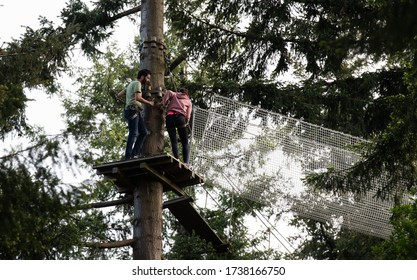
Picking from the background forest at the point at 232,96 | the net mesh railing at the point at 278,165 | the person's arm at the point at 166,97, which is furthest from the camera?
the net mesh railing at the point at 278,165

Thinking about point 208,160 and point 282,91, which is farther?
point 282,91

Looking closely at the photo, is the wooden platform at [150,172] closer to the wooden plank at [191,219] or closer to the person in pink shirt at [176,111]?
the wooden plank at [191,219]

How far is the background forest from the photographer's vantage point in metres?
7.31

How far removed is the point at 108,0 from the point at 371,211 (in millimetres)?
5358

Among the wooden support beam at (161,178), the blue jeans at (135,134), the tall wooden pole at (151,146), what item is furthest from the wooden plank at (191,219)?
the blue jeans at (135,134)

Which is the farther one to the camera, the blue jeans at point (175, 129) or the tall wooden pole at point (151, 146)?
the blue jeans at point (175, 129)

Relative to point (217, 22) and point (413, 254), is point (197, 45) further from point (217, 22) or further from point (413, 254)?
point (413, 254)

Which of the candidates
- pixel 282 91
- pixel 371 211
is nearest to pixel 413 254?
pixel 371 211

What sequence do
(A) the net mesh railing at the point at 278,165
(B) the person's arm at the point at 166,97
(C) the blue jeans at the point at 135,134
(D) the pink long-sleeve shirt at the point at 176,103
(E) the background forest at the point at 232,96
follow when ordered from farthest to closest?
(A) the net mesh railing at the point at 278,165 < (D) the pink long-sleeve shirt at the point at 176,103 < (B) the person's arm at the point at 166,97 < (C) the blue jeans at the point at 135,134 < (E) the background forest at the point at 232,96

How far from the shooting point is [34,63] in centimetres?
1024

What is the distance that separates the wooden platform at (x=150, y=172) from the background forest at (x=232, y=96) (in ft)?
0.59

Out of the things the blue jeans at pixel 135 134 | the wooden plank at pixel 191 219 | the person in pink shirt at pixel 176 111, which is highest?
the person in pink shirt at pixel 176 111

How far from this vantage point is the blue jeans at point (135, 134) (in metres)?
9.34

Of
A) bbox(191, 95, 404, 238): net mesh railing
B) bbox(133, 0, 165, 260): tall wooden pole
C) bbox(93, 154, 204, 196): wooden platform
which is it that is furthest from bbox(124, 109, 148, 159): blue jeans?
bbox(191, 95, 404, 238): net mesh railing
